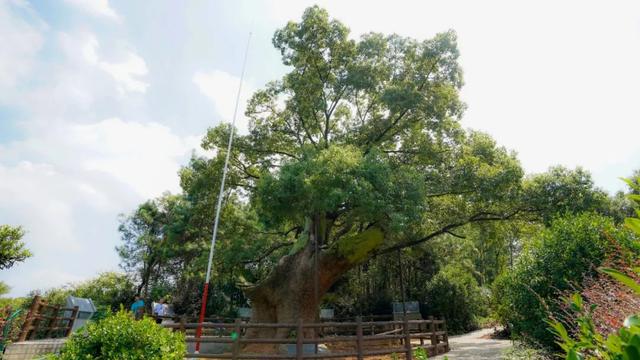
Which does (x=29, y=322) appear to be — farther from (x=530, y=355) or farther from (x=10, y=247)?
(x=530, y=355)

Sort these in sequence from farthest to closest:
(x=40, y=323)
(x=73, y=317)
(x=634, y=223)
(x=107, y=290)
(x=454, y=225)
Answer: (x=107, y=290), (x=454, y=225), (x=73, y=317), (x=40, y=323), (x=634, y=223)

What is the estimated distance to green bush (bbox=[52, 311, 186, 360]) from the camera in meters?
5.62

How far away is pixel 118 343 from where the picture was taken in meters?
5.69

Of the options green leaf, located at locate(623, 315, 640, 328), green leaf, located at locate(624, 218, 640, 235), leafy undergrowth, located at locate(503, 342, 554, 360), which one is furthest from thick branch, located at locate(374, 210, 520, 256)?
green leaf, located at locate(624, 218, 640, 235)

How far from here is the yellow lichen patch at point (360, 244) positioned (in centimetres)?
1467

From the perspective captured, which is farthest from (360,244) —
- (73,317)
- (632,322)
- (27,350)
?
(632,322)

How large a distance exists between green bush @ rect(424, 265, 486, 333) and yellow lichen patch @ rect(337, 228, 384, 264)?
11691mm

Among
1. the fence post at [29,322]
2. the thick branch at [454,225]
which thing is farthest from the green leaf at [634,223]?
the thick branch at [454,225]

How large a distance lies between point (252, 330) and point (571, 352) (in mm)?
15360

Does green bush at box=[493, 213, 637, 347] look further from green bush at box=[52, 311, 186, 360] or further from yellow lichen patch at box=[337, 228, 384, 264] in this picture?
green bush at box=[52, 311, 186, 360]

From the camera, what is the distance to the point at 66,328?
575 inches

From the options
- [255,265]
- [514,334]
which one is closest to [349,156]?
[514,334]

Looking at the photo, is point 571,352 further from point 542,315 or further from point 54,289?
point 54,289

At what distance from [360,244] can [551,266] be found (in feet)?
22.7
